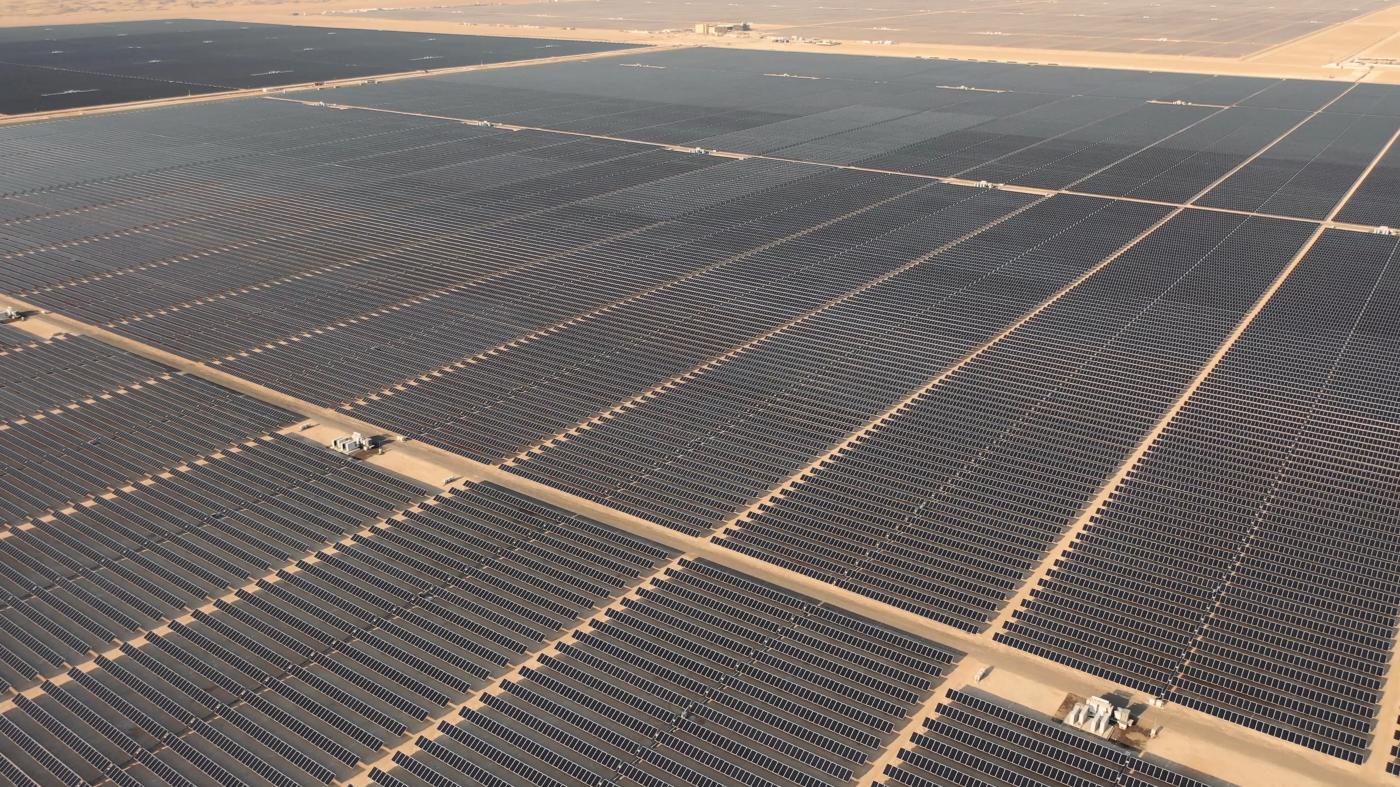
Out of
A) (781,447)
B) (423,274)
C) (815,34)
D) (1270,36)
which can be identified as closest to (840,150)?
(423,274)

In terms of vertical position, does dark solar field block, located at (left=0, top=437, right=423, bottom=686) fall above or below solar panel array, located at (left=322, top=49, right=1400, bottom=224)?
below

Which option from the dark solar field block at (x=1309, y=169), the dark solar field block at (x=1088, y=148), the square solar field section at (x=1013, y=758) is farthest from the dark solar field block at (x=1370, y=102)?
the square solar field section at (x=1013, y=758)

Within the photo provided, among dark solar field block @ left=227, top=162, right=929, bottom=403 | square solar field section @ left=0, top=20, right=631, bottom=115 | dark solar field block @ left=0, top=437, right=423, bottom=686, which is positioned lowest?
dark solar field block @ left=0, top=437, right=423, bottom=686

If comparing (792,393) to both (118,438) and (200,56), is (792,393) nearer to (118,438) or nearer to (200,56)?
(118,438)

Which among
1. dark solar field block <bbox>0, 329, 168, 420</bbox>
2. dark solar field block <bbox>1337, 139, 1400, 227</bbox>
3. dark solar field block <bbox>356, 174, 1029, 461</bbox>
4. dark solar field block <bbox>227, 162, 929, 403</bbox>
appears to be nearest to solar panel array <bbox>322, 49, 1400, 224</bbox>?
dark solar field block <bbox>1337, 139, 1400, 227</bbox>

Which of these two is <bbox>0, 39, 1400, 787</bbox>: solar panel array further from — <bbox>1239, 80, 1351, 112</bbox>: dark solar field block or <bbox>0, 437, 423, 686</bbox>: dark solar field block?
<bbox>1239, 80, 1351, 112</bbox>: dark solar field block

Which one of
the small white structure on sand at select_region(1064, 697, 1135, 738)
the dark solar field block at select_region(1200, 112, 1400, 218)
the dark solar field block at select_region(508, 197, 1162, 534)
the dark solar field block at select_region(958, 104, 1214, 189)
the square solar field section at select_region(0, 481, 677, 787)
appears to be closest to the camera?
the square solar field section at select_region(0, 481, 677, 787)

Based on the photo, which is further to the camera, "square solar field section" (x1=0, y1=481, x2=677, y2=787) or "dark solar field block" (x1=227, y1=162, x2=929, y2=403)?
"dark solar field block" (x1=227, y1=162, x2=929, y2=403)

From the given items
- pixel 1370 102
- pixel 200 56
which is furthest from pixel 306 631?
pixel 200 56
